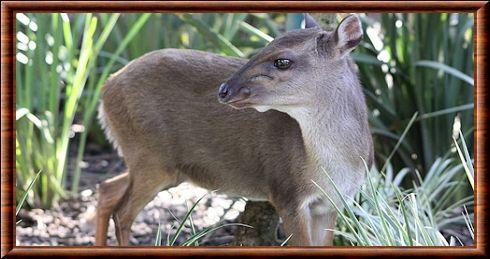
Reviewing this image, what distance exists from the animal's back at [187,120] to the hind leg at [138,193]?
59 mm

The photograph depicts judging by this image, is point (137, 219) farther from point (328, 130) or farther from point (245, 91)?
point (245, 91)

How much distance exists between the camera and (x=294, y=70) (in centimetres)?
412

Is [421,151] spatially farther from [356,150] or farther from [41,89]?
[41,89]

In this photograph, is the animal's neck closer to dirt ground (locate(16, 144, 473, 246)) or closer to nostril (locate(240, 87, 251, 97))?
nostril (locate(240, 87, 251, 97))

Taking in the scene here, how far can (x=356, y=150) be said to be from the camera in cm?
441

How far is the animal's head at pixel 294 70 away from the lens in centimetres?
401

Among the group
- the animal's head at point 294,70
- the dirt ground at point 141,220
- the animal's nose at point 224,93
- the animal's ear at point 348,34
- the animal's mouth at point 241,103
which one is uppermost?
the animal's ear at point 348,34

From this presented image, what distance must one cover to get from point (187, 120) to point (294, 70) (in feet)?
2.94

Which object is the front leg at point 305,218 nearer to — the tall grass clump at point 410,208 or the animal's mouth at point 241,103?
the tall grass clump at point 410,208

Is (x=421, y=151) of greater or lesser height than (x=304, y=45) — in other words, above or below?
below

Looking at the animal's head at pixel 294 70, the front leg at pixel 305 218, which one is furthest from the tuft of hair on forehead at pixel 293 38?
the front leg at pixel 305 218

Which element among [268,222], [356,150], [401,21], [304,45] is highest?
[401,21]

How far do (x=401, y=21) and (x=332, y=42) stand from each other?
223 centimetres
